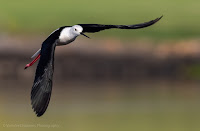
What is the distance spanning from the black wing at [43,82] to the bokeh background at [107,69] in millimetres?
7607

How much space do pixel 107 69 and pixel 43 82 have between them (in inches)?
564

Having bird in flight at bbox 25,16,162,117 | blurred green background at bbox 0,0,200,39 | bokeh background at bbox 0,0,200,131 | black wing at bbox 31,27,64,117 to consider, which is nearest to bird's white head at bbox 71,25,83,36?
bird in flight at bbox 25,16,162,117

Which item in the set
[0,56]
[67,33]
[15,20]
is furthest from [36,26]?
[67,33]

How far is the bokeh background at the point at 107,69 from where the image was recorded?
2059 cm

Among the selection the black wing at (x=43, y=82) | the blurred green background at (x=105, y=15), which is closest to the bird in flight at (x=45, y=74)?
the black wing at (x=43, y=82)

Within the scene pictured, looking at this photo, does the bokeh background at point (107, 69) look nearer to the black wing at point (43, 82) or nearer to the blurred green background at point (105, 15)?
the blurred green background at point (105, 15)

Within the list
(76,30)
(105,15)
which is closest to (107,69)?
(105,15)

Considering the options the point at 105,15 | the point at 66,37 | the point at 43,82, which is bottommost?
the point at 105,15

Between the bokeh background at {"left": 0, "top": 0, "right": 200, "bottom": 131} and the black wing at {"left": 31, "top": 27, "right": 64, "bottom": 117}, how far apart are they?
761 centimetres

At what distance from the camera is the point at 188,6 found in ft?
112

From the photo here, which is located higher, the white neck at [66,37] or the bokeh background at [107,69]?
the white neck at [66,37]

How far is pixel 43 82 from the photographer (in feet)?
38.9

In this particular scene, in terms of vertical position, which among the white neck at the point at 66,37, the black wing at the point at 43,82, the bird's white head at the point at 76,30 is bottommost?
the black wing at the point at 43,82

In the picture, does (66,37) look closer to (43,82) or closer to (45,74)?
(45,74)
